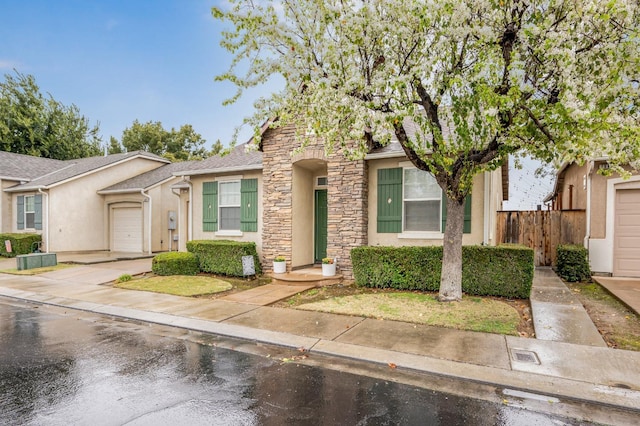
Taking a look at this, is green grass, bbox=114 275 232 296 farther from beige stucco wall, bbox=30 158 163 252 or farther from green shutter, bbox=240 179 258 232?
beige stucco wall, bbox=30 158 163 252

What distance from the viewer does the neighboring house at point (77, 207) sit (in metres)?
16.7

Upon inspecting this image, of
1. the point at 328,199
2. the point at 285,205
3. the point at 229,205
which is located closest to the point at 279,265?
the point at 285,205

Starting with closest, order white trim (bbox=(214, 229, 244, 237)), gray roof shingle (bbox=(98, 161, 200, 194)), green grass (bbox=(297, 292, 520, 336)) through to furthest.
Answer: green grass (bbox=(297, 292, 520, 336)) < white trim (bbox=(214, 229, 244, 237)) < gray roof shingle (bbox=(98, 161, 200, 194))

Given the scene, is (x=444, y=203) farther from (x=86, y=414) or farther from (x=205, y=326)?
(x=86, y=414)

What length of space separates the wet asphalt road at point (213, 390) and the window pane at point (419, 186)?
19.6ft

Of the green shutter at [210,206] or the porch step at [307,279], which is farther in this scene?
the green shutter at [210,206]

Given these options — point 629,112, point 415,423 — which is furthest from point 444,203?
point 415,423

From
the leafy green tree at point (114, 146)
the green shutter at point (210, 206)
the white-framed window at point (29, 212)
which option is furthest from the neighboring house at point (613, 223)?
the leafy green tree at point (114, 146)

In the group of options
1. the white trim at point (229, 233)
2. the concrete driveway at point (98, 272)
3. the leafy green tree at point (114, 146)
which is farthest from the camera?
the leafy green tree at point (114, 146)

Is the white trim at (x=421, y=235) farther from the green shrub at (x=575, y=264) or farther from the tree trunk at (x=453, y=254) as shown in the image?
the green shrub at (x=575, y=264)

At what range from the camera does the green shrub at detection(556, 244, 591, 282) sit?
31.8 feet

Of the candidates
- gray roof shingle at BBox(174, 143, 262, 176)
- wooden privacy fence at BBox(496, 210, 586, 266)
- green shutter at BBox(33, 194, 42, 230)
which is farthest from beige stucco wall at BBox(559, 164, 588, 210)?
green shutter at BBox(33, 194, 42, 230)

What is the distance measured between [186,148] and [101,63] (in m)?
14.8

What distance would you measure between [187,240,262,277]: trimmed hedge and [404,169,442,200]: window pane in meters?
4.82
